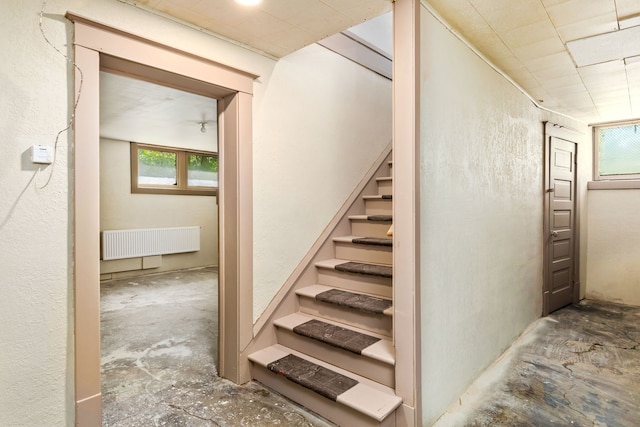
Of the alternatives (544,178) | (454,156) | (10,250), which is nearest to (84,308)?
(10,250)

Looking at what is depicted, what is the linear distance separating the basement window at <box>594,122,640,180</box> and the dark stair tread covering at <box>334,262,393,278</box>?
395 centimetres

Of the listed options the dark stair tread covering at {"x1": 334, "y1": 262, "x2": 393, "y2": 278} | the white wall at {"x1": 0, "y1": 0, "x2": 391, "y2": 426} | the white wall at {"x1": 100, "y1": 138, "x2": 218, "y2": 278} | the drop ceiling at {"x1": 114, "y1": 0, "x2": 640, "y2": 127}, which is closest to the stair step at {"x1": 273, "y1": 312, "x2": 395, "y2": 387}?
the dark stair tread covering at {"x1": 334, "y1": 262, "x2": 393, "y2": 278}

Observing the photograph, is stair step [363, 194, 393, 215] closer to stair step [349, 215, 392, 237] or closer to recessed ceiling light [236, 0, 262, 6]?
stair step [349, 215, 392, 237]

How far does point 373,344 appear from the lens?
6.79 feet

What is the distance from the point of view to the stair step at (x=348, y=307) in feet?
7.19

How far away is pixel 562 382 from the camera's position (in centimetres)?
245

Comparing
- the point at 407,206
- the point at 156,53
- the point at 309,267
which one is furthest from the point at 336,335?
the point at 156,53

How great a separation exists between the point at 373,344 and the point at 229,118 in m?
1.70

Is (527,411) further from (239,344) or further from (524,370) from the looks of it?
(239,344)

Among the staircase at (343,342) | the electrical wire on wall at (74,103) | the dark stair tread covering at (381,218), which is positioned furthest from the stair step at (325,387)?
the electrical wire on wall at (74,103)

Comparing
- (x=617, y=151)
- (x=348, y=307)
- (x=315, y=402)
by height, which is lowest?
(x=315, y=402)

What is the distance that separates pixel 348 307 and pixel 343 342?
27 cm

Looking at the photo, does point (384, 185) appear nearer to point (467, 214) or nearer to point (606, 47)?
point (467, 214)

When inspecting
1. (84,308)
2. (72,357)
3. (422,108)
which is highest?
(422,108)
